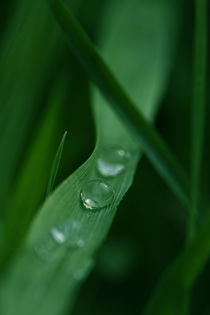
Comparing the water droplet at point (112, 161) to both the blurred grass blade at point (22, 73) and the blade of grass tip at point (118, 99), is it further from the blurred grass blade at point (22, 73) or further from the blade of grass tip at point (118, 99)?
the blurred grass blade at point (22, 73)

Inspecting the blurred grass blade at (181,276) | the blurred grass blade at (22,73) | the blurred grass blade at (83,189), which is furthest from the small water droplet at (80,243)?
the blurred grass blade at (22,73)

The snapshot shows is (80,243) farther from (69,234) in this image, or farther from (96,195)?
(96,195)

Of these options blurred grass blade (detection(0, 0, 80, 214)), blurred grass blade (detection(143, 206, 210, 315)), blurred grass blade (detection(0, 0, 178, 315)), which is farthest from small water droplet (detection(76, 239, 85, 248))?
blurred grass blade (detection(0, 0, 80, 214))

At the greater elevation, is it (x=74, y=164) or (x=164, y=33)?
(x=164, y=33)

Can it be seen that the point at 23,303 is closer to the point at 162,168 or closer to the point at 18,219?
the point at 18,219

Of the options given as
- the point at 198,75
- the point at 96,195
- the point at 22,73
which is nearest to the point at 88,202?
the point at 96,195

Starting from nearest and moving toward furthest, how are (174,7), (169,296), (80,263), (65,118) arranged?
1. (169,296)
2. (80,263)
3. (65,118)
4. (174,7)

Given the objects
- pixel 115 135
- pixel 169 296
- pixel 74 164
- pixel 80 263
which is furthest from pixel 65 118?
pixel 169 296
